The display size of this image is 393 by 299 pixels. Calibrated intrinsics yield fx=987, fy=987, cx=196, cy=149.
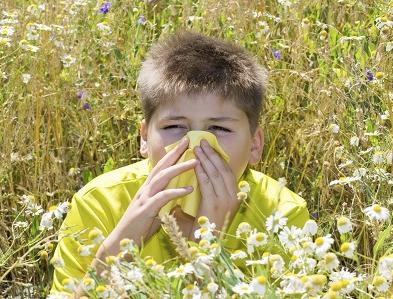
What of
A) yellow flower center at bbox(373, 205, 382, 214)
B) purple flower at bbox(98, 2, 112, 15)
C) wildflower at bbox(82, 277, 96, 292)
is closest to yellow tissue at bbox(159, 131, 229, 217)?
yellow flower center at bbox(373, 205, 382, 214)

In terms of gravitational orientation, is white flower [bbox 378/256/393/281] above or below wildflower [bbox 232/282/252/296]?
above

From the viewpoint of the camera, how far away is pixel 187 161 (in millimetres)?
2420

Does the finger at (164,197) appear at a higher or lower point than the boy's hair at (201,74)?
lower

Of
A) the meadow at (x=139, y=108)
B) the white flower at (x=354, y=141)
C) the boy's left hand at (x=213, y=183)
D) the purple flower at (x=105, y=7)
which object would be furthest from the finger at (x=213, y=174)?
the purple flower at (x=105, y=7)

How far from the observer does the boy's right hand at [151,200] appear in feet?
7.76

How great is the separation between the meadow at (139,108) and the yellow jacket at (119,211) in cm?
11

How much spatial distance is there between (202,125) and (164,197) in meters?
0.28

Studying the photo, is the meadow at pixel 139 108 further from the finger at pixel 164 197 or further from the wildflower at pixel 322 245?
the wildflower at pixel 322 245

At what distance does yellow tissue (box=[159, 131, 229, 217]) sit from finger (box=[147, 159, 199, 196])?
52 millimetres

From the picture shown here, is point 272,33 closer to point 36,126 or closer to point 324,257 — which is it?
point 36,126

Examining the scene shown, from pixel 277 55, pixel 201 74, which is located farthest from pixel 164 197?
pixel 277 55

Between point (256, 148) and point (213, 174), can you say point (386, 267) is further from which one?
point (256, 148)

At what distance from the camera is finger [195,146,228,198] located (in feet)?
7.97

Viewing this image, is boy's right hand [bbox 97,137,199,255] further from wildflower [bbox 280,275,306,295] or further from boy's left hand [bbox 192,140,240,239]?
wildflower [bbox 280,275,306,295]
